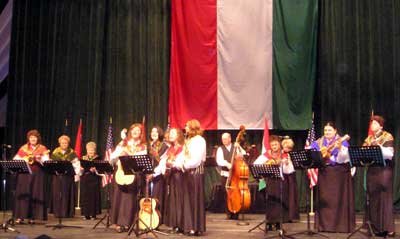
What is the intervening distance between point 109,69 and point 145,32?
1.43 m

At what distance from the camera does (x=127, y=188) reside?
947cm

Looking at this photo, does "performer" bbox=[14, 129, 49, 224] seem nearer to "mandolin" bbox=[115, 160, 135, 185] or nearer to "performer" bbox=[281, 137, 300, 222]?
"mandolin" bbox=[115, 160, 135, 185]

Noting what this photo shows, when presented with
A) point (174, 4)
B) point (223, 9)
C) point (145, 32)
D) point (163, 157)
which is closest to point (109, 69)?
point (145, 32)

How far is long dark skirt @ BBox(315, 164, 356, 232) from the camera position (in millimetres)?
9297

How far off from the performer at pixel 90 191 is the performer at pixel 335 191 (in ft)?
17.9

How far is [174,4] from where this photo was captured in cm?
1458

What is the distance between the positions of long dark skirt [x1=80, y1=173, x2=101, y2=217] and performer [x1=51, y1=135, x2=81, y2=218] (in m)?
0.30

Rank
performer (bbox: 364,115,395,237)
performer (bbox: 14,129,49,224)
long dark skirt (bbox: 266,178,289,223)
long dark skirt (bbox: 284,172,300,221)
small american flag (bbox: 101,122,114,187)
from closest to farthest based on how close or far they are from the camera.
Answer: performer (bbox: 364,115,395,237)
long dark skirt (bbox: 266,178,289,223)
performer (bbox: 14,129,49,224)
long dark skirt (bbox: 284,172,300,221)
small american flag (bbox: 101,122,114,187)

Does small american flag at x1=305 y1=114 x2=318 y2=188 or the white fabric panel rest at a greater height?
the white fabric panel

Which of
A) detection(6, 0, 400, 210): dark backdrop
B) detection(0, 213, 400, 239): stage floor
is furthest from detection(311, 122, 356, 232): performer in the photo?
detection(6, 0, 400, 210): dark backdrop

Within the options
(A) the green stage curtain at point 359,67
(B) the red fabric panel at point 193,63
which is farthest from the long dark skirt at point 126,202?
(A) the green stage curtain at point 359,67

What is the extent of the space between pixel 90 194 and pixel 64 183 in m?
0.66

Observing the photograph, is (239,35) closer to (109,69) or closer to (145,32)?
(145,32)

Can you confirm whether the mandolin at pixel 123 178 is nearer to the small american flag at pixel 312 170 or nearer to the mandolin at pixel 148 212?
the mandolin at pixel 148 212
